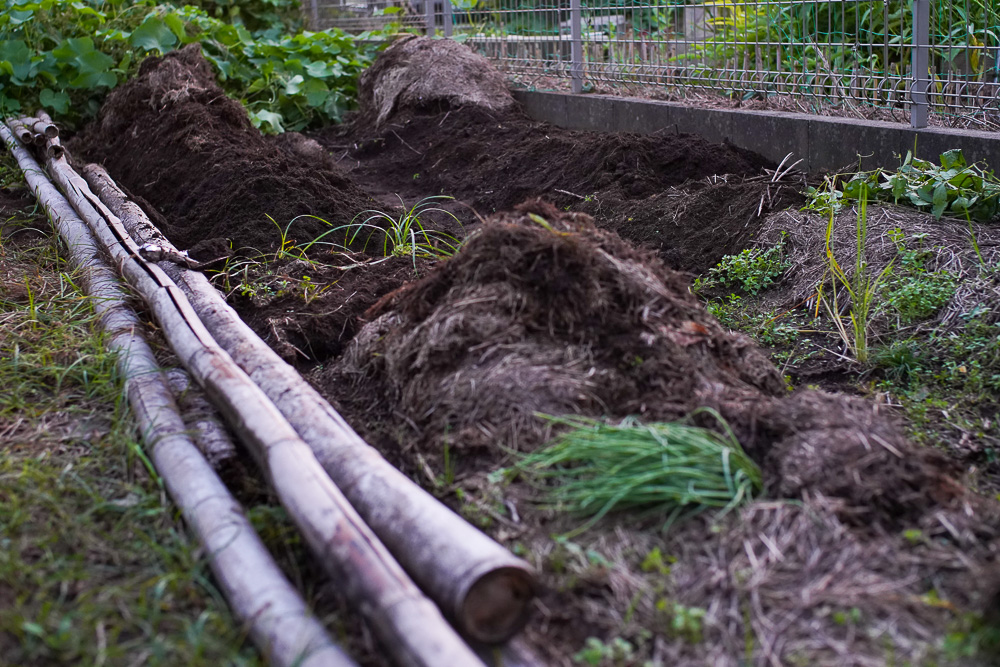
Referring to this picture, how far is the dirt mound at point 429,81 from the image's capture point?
780 centimetres

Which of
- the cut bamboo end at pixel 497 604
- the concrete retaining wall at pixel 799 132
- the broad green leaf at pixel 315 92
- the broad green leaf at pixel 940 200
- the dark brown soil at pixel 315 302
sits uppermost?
the broad green leaf at pixel 315 92

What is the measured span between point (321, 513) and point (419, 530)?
24 cm

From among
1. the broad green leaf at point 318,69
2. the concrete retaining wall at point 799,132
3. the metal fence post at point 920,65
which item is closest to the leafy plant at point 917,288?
the concrete retaining wall at point 799,132

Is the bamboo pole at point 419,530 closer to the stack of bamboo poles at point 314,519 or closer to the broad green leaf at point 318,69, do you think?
the stack of bamboo poles at point 314,519

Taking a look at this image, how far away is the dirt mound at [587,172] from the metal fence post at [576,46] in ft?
1.74

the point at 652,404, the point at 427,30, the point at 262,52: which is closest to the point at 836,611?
the point at 652,404

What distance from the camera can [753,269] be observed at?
13.1ft

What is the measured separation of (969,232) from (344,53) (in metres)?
7.44

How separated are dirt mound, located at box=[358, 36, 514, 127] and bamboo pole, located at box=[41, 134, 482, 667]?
4956 millimetres

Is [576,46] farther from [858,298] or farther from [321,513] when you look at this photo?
[321,513]

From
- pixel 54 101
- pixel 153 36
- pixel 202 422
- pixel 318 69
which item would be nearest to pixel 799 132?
pixel 202 422

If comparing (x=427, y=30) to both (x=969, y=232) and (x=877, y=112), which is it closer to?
(x=877, y=112)

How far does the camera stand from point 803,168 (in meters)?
5.25

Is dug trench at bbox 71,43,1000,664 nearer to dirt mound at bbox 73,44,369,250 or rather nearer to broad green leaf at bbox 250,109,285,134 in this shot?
dirt mound at bbox 73,44,369,250
